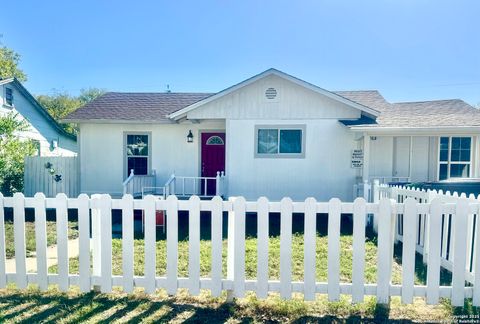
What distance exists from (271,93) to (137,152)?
5379mm

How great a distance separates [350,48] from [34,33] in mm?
24020

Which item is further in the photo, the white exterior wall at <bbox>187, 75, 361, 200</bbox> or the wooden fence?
the wooden fence

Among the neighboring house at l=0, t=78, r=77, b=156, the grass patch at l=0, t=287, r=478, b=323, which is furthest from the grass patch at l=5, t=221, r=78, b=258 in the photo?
the neighboring house at l=0, t=78, r=77, b=156

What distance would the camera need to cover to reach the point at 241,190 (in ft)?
33.7

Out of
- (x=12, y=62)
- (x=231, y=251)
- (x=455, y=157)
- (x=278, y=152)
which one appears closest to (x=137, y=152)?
(x=278, y=152)

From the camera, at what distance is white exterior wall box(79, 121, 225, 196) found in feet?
37.6

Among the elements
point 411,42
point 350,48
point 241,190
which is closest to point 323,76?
point 350,48

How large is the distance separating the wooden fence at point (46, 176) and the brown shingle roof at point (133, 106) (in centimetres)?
176

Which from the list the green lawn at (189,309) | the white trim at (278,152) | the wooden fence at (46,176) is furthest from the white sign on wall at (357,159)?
the wooden fence at (46,176)

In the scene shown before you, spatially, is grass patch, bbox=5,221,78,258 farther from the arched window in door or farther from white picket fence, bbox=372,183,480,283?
white picket fence, bbox=372,183,480,283

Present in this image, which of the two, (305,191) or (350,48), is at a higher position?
(350,48)

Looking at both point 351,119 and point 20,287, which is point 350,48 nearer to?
point 351,119

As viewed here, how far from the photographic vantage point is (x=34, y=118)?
724 inches

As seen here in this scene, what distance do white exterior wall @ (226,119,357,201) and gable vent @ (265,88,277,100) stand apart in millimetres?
850
